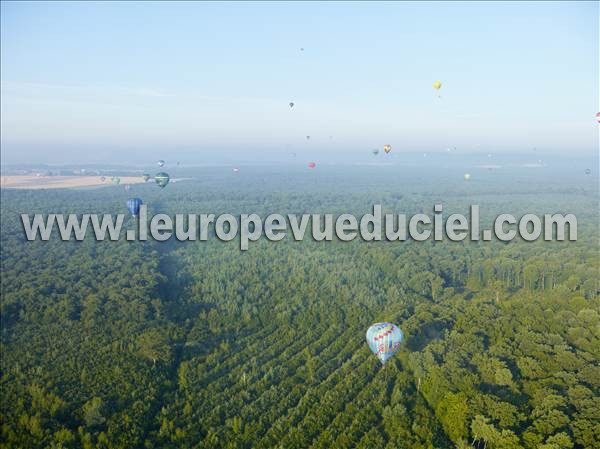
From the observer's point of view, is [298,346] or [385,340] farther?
[298,346]

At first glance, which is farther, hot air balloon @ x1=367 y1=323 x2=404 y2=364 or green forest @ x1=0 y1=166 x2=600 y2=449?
hot air balloon @ x1=367 y1=323 x2=404 y2=364

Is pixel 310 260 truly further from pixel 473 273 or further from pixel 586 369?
pixel 586 369

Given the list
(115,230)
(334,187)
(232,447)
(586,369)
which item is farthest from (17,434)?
(334,187)

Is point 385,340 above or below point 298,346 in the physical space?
above

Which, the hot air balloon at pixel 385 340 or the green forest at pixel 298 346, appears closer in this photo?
the green forest at pixel 298 346
